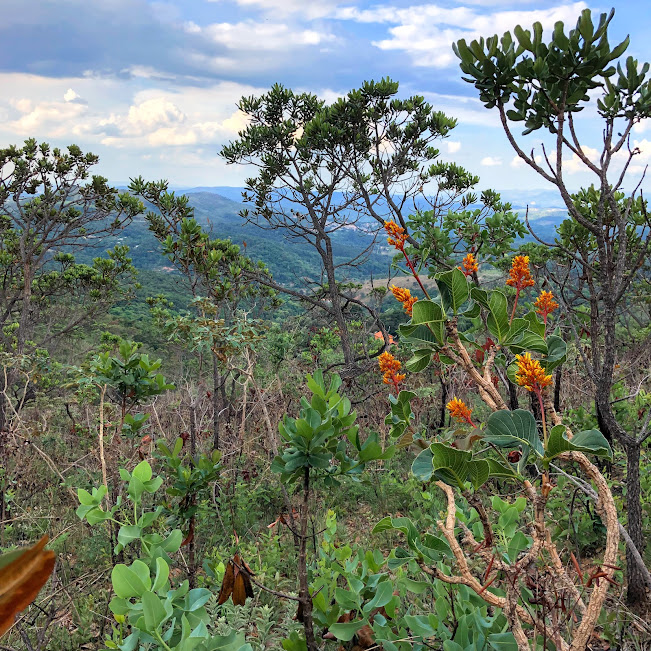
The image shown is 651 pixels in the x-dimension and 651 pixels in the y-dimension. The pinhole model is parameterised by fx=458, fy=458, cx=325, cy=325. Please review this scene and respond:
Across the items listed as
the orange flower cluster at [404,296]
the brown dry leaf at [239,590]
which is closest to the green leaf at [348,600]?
the brown dry leaf at [239,590]

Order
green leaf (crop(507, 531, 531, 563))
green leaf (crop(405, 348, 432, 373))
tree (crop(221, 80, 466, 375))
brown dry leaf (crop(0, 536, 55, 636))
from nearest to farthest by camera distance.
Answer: brown dry leaf (crop(0, 536, 55, 636))
green leaf (crop(405, 348, 432, 373))
green leaf (crop(507, 531, 531, 563))
tree (crop(221, 80, 466, 375))

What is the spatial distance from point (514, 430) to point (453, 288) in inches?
13.9

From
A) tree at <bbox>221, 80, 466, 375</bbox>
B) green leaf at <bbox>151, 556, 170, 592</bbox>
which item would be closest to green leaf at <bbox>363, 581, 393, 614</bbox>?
green leaf at <bbox>151, 556, 170, 592</bbox>

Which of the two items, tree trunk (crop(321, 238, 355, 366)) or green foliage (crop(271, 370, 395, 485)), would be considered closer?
green foliage (crop(271, 370, 395, 485))

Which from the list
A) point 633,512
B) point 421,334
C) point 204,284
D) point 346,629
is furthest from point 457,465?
point 204,284

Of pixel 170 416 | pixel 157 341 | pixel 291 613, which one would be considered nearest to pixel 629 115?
pixel 291 613

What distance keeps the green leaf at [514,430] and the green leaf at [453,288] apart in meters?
0.29

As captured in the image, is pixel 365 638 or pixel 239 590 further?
pixel 239 590

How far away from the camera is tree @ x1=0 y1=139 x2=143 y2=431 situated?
765 cm

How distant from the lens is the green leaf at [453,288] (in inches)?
42.6

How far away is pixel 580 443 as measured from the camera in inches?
34.4

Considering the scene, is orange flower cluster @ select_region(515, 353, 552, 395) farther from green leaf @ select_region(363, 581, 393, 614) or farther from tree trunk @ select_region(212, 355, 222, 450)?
tree trunk @ select_region(212, 355, 222, 450)

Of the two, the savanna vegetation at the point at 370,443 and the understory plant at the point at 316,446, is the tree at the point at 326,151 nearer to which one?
the savanna vegetation at the point at 370,443

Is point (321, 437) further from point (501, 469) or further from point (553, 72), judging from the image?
point (553, 72)
